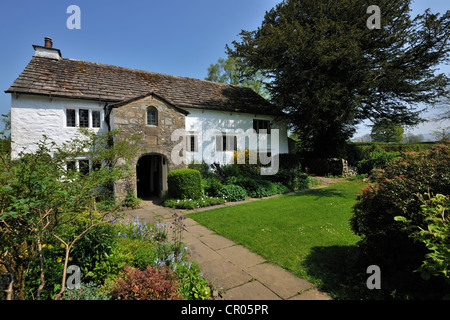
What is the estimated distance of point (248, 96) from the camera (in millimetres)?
A: 18891

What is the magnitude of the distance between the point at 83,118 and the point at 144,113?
3834 millimetres

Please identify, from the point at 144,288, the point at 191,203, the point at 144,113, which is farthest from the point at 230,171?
the point at 144,288

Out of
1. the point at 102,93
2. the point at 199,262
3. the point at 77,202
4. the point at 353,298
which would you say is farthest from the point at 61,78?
the point at 353,298

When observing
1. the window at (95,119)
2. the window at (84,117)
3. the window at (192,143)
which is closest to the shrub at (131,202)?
the window at (95,119)

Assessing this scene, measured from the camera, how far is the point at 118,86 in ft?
41.9

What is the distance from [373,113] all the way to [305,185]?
1041cm

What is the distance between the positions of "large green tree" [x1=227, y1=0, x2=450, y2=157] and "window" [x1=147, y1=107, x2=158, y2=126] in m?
8.32

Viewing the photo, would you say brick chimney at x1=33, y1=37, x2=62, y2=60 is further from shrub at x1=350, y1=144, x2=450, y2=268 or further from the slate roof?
shrub at x1=350, y1=144, x2=450, y2=268

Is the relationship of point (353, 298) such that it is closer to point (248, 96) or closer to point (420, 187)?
point (420, 187)

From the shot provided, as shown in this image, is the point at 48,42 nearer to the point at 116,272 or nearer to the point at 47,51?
the point at 47,51

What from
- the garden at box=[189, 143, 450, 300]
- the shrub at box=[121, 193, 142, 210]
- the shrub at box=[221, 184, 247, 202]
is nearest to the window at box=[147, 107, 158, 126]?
the shrub at box=[121, 193, 142, 210]

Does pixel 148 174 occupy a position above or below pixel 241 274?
above

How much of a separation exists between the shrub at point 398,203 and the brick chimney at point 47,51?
17.3 m

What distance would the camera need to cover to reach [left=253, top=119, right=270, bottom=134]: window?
1710 centimetres
